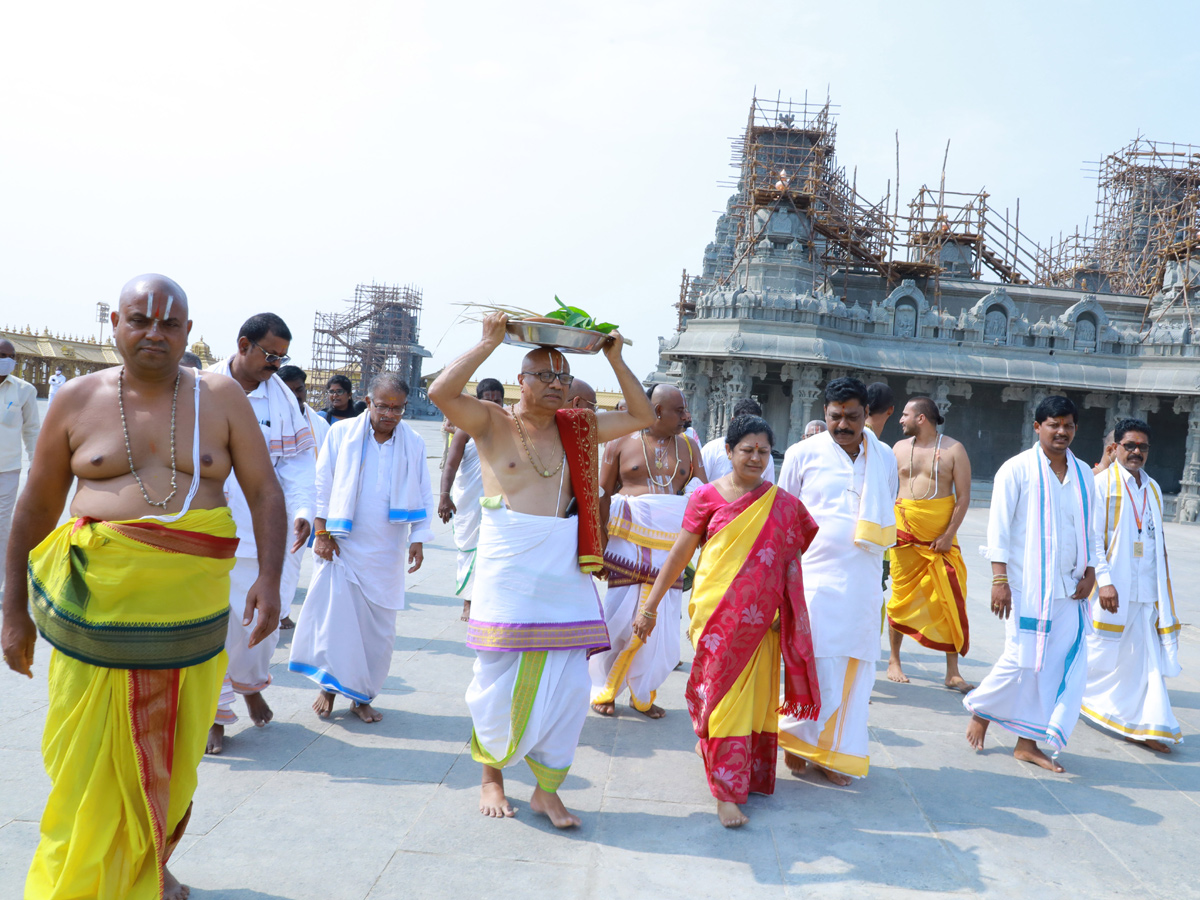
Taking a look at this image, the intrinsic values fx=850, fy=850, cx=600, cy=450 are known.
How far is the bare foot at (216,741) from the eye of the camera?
12.6 feet

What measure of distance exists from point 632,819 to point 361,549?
2.06 m

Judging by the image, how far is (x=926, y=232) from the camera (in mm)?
28125

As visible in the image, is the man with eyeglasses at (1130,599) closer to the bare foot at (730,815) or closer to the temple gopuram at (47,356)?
the bare foot at (730,815)

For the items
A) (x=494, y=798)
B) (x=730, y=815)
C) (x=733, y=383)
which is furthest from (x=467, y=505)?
(x=733, y=383)

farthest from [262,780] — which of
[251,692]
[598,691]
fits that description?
[598,691]

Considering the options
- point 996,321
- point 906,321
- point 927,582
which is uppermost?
point 996,321

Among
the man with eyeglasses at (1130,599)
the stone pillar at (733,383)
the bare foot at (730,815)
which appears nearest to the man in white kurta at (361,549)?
the bare foot at (730,815)

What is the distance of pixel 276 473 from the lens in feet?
13.4

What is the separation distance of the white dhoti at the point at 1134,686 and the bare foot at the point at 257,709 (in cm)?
466

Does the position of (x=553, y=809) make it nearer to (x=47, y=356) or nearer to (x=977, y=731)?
(x=977, y=731)

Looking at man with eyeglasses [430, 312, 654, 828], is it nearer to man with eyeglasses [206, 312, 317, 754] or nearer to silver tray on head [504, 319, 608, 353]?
silver tray on head [504, 319, 608, 353]

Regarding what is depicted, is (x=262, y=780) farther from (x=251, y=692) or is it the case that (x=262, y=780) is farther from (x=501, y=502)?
(x=501, y=502)

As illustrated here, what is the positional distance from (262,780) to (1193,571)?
12976 millimetres

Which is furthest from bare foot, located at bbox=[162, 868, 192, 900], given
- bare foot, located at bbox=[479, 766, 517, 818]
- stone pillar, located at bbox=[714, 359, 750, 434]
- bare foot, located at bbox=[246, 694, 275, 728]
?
stone pillar, located at bbox=[714, 359, 750, 434]
